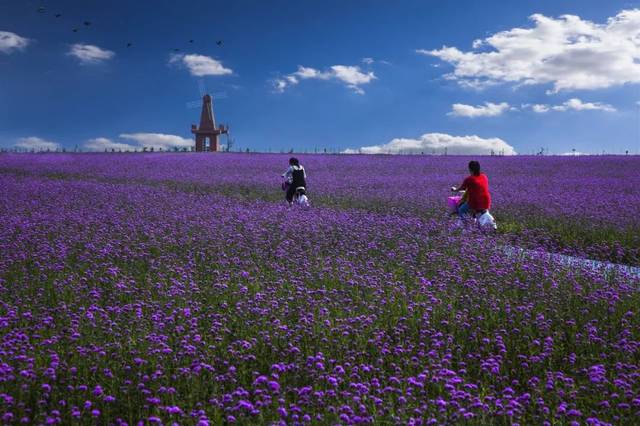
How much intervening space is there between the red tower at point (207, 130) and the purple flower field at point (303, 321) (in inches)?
1747

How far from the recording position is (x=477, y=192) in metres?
10.6

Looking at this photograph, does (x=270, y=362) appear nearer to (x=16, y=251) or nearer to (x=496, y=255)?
(x=496, y=255)

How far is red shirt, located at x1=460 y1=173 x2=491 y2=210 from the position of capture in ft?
34.5

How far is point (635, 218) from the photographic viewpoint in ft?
38.4

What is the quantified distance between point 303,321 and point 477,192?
687 centimetres

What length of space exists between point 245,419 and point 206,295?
286cm

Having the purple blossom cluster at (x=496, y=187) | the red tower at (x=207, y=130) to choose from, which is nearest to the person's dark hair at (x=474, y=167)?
the purple blossom cluster at (x=496, y=187)

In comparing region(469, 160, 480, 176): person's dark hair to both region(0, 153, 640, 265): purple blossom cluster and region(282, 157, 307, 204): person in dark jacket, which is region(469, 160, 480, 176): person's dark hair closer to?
region(0, 153, 640, 265): purple blossom cluster

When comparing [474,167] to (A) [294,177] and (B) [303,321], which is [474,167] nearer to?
(A) [294,177]

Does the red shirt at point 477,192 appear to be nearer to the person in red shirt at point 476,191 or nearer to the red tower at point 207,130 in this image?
the person in red shirt at point 476,191

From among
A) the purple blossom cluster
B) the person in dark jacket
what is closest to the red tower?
the purple blossom cluster

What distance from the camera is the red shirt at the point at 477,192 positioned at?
34.5 feet

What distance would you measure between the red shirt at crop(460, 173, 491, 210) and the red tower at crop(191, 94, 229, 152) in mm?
47487

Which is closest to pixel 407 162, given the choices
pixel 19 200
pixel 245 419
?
pixel 19 200
